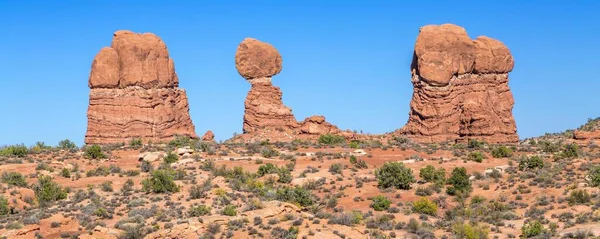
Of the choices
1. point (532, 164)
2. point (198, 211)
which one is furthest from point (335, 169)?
point (198, 211)

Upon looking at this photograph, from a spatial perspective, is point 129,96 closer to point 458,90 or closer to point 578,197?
point 458,90

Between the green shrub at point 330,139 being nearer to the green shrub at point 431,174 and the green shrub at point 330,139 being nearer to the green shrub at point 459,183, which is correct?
the green shrub at point 431,174

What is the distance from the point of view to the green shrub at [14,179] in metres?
50.3

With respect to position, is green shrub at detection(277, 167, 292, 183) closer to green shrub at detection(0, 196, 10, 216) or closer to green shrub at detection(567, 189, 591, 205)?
green shrub at detection(0, 196, 10, 216)

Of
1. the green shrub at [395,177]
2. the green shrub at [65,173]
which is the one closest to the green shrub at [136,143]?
the green shrub at [65,173]

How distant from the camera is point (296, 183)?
171 ft

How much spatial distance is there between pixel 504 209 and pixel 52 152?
34.9 meters

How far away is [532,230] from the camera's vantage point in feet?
126

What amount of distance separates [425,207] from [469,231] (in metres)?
6.28

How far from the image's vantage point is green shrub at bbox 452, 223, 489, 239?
3828 centimetres

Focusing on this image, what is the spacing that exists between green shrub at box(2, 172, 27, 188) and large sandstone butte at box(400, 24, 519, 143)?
110 ft

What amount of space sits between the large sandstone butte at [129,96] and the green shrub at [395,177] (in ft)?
86.8

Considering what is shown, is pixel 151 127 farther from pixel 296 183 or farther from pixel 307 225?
pixel 307 225

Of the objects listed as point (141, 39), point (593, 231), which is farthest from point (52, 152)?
point (593, 231)
